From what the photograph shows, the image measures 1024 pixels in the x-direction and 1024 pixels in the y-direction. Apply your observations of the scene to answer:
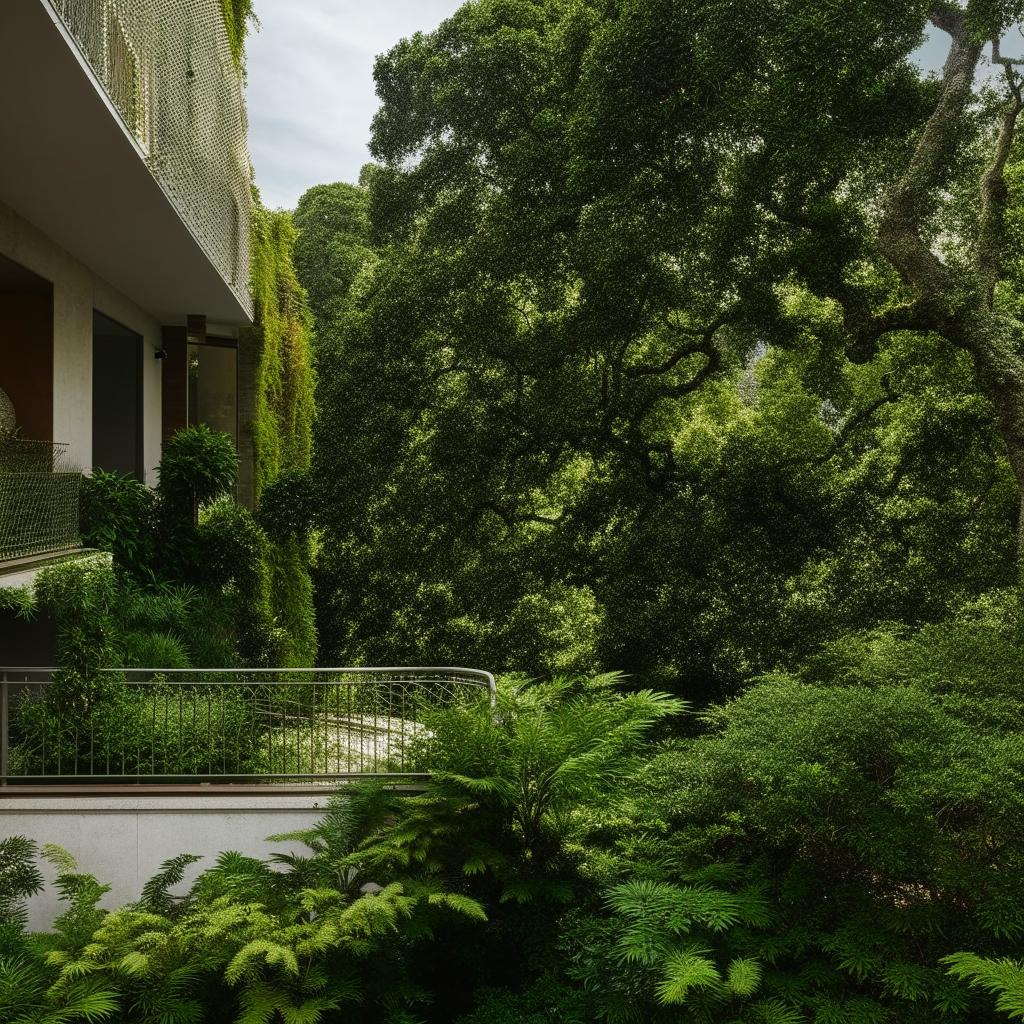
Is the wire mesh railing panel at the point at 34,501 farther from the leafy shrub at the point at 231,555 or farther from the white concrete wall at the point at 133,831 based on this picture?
the white concrete wall at the point at 133,831

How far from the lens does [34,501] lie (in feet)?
33.9

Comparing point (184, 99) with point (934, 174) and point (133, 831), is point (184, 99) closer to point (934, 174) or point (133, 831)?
point (133, 831)

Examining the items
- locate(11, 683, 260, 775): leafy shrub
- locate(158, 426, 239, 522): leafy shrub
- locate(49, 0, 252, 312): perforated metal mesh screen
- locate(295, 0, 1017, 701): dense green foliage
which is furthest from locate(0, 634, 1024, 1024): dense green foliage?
locate(158, 426, 239, 522): leafy shrub

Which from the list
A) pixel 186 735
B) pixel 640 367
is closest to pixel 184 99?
pixel 186 735

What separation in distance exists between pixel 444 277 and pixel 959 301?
7633mm

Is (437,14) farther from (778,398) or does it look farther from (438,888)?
(438,888)

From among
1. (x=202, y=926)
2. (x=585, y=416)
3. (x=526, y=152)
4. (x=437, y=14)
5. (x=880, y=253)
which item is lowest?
(x=202, y=926)

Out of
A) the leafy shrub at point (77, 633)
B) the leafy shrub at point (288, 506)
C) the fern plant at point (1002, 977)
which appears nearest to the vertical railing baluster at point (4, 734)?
the leafy shrub at point (77, 633)

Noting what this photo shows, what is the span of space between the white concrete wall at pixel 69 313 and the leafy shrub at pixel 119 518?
0.65 meters

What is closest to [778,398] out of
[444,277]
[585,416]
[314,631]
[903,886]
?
[585,416]

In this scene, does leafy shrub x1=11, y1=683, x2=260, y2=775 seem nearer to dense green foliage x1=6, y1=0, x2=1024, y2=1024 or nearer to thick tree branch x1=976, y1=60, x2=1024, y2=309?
dense green foliage x1=6, y1=0, x2=1024, y2=1024

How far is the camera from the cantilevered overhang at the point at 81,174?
24.1 ft

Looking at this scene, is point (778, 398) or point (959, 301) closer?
point (959, 301)

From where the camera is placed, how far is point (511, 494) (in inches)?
643
